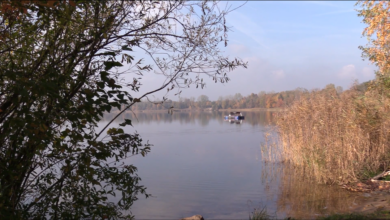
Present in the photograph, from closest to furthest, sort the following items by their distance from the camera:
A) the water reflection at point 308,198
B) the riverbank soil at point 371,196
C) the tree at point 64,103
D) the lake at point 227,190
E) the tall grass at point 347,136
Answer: the tree at point 64,103
the riverbank soil at point 371,196
the water reflection at point 308,198
the lake at point 227,190
the tall grass at point 347,136

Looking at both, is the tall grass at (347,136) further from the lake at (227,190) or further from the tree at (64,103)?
the tree at (64,103)

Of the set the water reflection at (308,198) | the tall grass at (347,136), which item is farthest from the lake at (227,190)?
the tall grass at (347,136)

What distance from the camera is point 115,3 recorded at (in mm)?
3908

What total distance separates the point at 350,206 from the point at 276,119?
6.20 metres

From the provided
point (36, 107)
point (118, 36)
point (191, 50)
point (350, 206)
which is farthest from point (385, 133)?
point (36, 107)

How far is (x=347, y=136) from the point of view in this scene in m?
10.3

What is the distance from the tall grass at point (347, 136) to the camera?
10.3 metres

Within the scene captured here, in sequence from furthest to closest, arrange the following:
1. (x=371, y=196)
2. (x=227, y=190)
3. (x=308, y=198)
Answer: (x=227, y=190), (x=308, y=198), (x=371, y=196)

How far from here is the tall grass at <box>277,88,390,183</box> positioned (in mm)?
10289

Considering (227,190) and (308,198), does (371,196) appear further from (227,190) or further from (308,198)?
(227,190)

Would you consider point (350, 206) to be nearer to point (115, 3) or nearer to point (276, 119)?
point (276, 119)

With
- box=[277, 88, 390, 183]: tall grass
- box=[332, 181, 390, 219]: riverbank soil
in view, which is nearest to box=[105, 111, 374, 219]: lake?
box=[332, 181, 390, 219]: riverbank soil

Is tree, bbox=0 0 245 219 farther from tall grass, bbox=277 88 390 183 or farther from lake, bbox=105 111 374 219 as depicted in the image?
tall grass, bbox=277 88 390 183

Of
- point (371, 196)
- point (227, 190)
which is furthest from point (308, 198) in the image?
point (227, 190)
